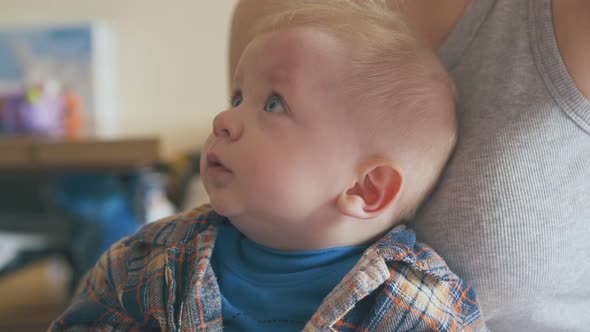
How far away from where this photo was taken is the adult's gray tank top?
647 mm

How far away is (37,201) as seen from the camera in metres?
2.57

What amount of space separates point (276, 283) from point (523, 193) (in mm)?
294

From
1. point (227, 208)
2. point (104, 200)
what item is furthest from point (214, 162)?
point (104, 200)

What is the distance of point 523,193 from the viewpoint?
65cm

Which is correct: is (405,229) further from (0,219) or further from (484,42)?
(0,219)

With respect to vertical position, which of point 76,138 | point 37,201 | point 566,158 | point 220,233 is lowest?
point 37,201

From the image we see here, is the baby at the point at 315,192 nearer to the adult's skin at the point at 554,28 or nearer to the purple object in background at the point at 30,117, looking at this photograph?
the adult's skin at the point at 554,28

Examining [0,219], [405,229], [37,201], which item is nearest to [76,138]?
[37,201]

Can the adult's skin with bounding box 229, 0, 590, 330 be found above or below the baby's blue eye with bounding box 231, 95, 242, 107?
above

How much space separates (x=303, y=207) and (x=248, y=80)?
163mm

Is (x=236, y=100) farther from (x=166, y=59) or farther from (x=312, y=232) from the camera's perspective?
(x=166, y=59)

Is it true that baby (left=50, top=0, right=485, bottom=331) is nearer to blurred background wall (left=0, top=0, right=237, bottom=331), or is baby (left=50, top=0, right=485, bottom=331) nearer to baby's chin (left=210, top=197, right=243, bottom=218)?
baby's chin (left=210, top=197, right=243, bottom=218)

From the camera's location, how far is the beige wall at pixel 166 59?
3102mm

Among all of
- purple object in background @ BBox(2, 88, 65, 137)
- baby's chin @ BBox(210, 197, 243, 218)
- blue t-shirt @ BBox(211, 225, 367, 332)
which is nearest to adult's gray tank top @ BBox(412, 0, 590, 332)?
blue t-shirt @ BBox(211, 225, 367, 332)
